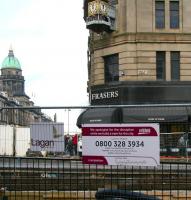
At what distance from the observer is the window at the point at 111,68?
36.5m

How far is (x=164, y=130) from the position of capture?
9.43 m

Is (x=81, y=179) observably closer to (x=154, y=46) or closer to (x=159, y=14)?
(x=154, y=46)

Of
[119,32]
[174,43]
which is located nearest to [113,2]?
[119,32]

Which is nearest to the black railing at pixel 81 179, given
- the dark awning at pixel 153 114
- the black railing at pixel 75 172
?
the black railing at pixel 75 172

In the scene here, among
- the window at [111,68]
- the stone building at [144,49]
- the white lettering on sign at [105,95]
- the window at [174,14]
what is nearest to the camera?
the stone building at [144,49]

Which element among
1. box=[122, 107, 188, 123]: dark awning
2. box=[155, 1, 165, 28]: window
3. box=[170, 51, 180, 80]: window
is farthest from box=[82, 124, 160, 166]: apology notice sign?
box=[155, 1, 165, 28]: window

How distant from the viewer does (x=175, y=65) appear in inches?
1406

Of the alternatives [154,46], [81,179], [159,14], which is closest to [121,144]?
[81,179]

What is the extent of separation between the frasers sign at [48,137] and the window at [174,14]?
90.8 ft

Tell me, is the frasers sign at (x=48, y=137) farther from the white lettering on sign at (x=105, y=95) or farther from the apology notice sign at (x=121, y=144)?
the white lettering on sign at (x=105, y=95)

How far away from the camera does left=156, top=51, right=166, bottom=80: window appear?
116ft

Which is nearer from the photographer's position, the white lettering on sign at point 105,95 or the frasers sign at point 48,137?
the frasers sign at point 48,137

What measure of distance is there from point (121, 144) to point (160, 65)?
2711 cm

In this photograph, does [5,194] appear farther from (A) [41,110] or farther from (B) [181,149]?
(B) [181,149]
